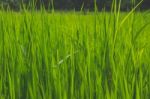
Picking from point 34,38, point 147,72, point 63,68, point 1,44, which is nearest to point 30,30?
point 34,38

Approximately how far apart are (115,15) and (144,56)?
35 centimetres

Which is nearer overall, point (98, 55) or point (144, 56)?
point (98, 55)

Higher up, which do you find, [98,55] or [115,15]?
[115,15]

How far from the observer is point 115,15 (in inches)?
56.2

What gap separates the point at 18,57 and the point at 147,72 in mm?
413

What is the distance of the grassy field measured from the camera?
1.21 metres

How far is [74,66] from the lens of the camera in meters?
1.37

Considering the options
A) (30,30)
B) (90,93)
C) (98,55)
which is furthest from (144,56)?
(90,93)

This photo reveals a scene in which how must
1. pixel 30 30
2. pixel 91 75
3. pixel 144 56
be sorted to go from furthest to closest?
pixel 144 56, pixel 30 30, pixel 91 75

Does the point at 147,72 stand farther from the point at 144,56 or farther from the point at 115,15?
the point at 144,56

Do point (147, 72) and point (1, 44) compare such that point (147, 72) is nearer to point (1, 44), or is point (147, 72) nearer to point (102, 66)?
point (102, 66)

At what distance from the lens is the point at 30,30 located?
155 centimetres

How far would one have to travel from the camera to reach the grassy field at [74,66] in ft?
3.98

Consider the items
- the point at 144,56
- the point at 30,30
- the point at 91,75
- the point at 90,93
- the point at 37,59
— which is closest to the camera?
the point at 90,93
